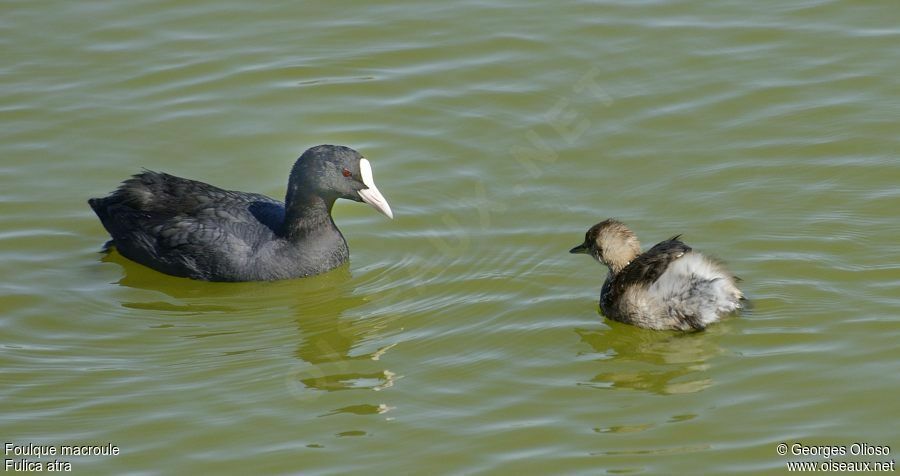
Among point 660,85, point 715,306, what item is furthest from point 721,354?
point 660,85

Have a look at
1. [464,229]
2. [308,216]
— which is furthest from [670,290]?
[308,216]

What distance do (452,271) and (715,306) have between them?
1.79 m

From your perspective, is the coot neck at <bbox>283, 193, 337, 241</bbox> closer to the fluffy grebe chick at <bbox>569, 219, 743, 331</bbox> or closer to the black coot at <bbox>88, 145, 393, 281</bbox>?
the black coot at <bbox>88, 145, 393, 281</bbox>

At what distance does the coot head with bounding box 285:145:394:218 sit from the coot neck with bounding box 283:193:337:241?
117mm

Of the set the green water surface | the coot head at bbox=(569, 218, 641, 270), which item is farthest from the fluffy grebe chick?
the green water surface

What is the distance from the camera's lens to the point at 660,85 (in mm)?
10695

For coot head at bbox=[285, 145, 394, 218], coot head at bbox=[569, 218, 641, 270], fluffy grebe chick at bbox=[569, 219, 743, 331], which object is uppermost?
coot head at bbox=[285, 145, 394, 218]

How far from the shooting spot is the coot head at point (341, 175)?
891 cm

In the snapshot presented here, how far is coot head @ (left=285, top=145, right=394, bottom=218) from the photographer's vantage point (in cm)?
891

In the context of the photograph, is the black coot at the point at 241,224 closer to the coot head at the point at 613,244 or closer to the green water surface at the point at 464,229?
the green water surface at the point at 464,229

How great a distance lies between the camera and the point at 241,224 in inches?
360

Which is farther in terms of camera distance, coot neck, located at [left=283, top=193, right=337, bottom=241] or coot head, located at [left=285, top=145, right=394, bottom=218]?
coot neck, located at [left=283, top=193, right=337, bottom=241]

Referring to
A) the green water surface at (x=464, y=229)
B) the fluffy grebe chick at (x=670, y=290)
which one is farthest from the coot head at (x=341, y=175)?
the fluffy grebe chick at (x=670, y=290)

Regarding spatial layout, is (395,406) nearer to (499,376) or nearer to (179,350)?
(499,376)
